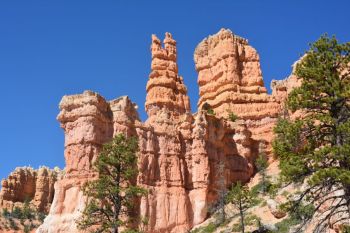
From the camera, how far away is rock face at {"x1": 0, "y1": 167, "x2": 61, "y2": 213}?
81.4 metres

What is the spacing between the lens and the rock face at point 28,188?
8144 cm

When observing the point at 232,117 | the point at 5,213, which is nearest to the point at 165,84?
the point at 232,117

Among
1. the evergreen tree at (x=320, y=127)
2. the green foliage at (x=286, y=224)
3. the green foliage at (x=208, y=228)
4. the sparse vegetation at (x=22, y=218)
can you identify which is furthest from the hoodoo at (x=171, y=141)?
the sparse vegetation at (x=22, y=218)

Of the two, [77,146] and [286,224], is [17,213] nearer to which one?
[77,146]

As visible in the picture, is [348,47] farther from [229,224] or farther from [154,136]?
[154,136]

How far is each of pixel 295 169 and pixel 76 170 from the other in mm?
30514

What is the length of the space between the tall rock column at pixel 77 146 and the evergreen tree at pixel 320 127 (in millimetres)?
27283

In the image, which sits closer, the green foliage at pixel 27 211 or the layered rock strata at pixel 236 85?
the layered rock strata at pixel 236 85

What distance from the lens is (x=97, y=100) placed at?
51.8 metres

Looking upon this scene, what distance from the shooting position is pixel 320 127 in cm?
2483

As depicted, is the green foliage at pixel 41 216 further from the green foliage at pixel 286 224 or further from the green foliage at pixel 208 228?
the green foliage at pixel 286 224

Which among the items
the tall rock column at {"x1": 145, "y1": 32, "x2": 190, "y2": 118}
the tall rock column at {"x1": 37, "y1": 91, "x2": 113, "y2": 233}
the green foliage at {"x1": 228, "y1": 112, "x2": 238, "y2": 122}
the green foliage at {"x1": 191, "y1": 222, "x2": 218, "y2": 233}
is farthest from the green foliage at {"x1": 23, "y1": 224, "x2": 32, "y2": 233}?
the green foliage at {"x1": 228, "y1": 112, "x2": 238, "y2": 122}

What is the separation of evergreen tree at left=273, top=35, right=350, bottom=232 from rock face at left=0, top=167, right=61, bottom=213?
207 feet

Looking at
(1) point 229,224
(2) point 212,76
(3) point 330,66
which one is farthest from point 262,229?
(2) point 212,76
